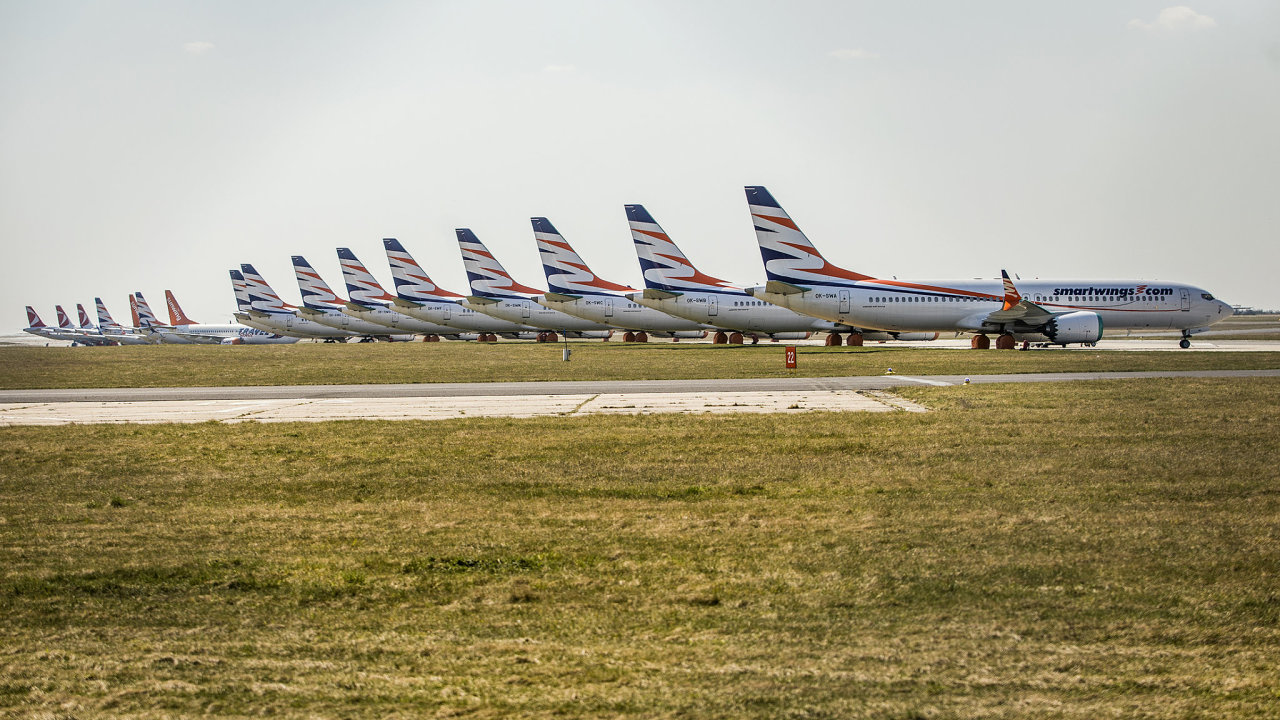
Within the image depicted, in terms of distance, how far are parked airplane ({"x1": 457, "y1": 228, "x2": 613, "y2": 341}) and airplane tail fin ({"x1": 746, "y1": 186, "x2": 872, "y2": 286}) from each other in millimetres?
32408

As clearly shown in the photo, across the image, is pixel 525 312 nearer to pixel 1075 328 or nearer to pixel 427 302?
pixel 427 302

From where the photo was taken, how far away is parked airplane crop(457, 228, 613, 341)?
3297 inches

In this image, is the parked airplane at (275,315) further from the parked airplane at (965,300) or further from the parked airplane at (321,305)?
the parked airplane at (965,300)

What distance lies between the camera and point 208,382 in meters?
34.7

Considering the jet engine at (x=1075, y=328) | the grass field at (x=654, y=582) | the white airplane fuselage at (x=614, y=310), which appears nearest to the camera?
the grass field at (x=654, y=582)

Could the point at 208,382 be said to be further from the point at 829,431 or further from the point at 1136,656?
the point at 1136,656

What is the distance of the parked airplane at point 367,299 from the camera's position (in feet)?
325

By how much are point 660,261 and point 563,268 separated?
40.6ft

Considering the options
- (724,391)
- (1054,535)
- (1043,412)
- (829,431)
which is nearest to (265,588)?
(1054,535)

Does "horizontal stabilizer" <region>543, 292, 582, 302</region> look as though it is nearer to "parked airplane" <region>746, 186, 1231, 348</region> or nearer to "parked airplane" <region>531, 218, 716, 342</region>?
"parked airplane" <region>531, 218, 716, 342</region>

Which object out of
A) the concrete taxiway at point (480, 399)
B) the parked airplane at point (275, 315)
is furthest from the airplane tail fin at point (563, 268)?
the concrete taxiway at point (480, 399)

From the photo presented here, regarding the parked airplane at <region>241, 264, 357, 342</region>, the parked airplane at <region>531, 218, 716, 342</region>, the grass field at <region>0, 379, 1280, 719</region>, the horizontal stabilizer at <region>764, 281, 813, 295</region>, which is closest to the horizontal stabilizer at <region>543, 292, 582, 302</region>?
the parked airplane at <region>531, 218, 716, 342</region>

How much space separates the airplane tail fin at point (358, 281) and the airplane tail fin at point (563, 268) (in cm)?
3148

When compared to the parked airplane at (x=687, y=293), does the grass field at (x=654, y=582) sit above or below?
below
